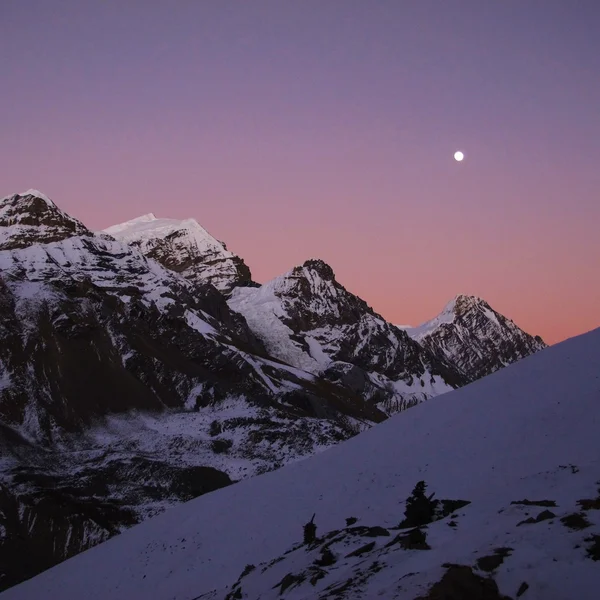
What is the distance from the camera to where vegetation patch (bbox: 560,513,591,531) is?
18.5 m

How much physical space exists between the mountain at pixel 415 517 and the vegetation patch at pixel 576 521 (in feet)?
0.17

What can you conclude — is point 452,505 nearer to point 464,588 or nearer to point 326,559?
point 326,559

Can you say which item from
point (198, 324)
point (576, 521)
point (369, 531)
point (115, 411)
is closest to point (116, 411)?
point (115, 411)

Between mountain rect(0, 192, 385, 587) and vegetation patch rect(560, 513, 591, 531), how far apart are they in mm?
66538

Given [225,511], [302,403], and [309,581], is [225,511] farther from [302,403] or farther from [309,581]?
[302,403]

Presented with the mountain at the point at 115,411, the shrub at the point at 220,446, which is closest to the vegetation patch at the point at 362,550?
the mountain at the point at 115,411

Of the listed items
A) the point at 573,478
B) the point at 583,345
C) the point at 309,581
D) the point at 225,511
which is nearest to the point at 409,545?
the point at 309,581

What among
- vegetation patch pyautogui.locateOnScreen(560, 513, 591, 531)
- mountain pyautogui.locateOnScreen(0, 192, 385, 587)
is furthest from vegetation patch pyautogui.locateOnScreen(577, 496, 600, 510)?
mountain pyautogui.locateOnScreen(0, 192, 385, 587)

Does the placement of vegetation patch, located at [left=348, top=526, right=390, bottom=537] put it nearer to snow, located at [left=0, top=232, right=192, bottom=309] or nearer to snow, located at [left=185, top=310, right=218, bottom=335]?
snow, located at [left=0, top=232, right=192, bottom=309]

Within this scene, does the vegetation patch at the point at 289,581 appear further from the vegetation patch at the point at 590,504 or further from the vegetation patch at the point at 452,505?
the vegetation patch at the point at 590,504

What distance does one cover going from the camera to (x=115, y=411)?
409 ft

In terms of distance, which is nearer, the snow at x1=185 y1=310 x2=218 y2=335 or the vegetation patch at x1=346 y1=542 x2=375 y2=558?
the vegetation patch at x1=346 y1=542 x2=375 y2=558

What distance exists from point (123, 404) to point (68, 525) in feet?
153

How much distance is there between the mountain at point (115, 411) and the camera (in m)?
86.0
